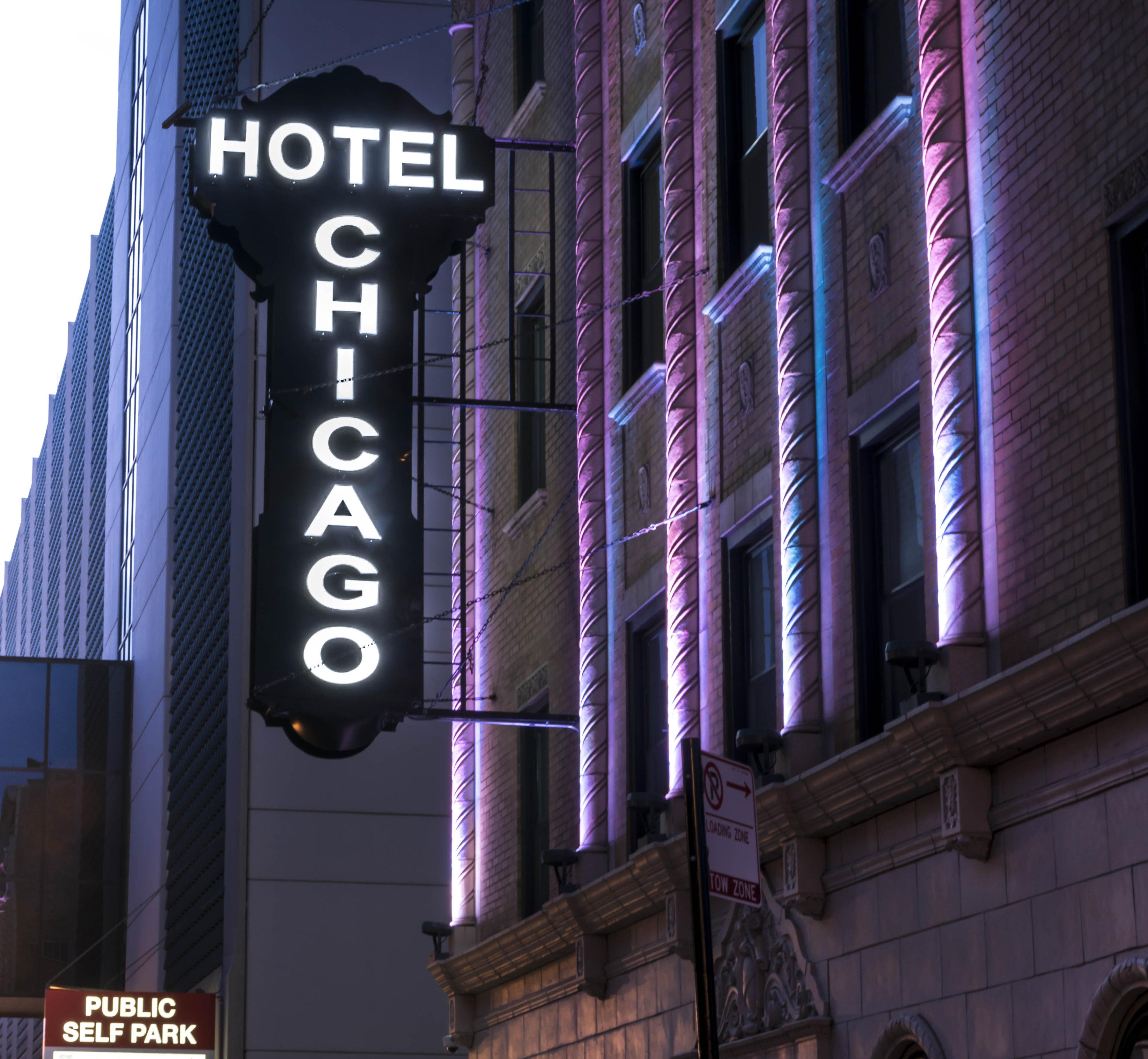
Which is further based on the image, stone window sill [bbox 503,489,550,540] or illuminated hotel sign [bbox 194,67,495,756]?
stone window sill [bbox 503,489,550,540]

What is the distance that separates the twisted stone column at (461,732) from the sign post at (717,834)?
35.3ft

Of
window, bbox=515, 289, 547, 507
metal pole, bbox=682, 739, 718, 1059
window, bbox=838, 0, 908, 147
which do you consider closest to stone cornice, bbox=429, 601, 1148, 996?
metal pole, bbox=682, 739, 718, 1059

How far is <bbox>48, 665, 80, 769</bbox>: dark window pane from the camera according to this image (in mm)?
42531

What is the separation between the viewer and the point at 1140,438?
10727 millimetres

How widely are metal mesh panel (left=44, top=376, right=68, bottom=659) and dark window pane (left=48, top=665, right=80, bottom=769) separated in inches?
1024

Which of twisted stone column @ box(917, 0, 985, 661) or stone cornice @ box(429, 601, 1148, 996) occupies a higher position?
twisted stone column @ box(917, 0, 985, 661)

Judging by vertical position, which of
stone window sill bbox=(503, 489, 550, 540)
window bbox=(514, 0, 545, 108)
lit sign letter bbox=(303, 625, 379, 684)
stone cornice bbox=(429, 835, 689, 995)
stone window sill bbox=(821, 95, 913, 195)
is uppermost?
window bbox=(514, 0, 545, 108)

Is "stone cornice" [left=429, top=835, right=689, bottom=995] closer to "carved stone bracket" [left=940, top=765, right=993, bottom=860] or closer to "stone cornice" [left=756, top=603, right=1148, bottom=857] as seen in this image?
"stone cornice" [left=756, top=603, right=1148, bottom=857]

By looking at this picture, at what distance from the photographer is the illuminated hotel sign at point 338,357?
1872 cm

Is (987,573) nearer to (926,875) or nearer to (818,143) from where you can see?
(926,875)

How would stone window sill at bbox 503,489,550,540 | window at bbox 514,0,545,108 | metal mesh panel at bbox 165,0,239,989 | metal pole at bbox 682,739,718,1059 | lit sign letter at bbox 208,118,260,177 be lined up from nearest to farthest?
metal pole at bbox 682,739,718,1059 → lit sign letter at bbox 208,118,260,177 → stone window sill at bbox 503,489,550,540 → window at bbox 514,0,545,108 → metal mesh panel at bbox 165,0,239,989

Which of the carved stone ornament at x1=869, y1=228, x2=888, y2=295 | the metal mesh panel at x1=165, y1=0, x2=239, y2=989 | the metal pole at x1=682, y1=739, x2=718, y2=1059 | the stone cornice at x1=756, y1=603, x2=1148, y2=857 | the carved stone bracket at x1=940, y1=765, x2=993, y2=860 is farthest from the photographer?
the metal mesh panel at x1=165, y1=0, x2=239, y2=989

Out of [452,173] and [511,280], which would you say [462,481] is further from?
[452,173]

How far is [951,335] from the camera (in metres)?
12.4
